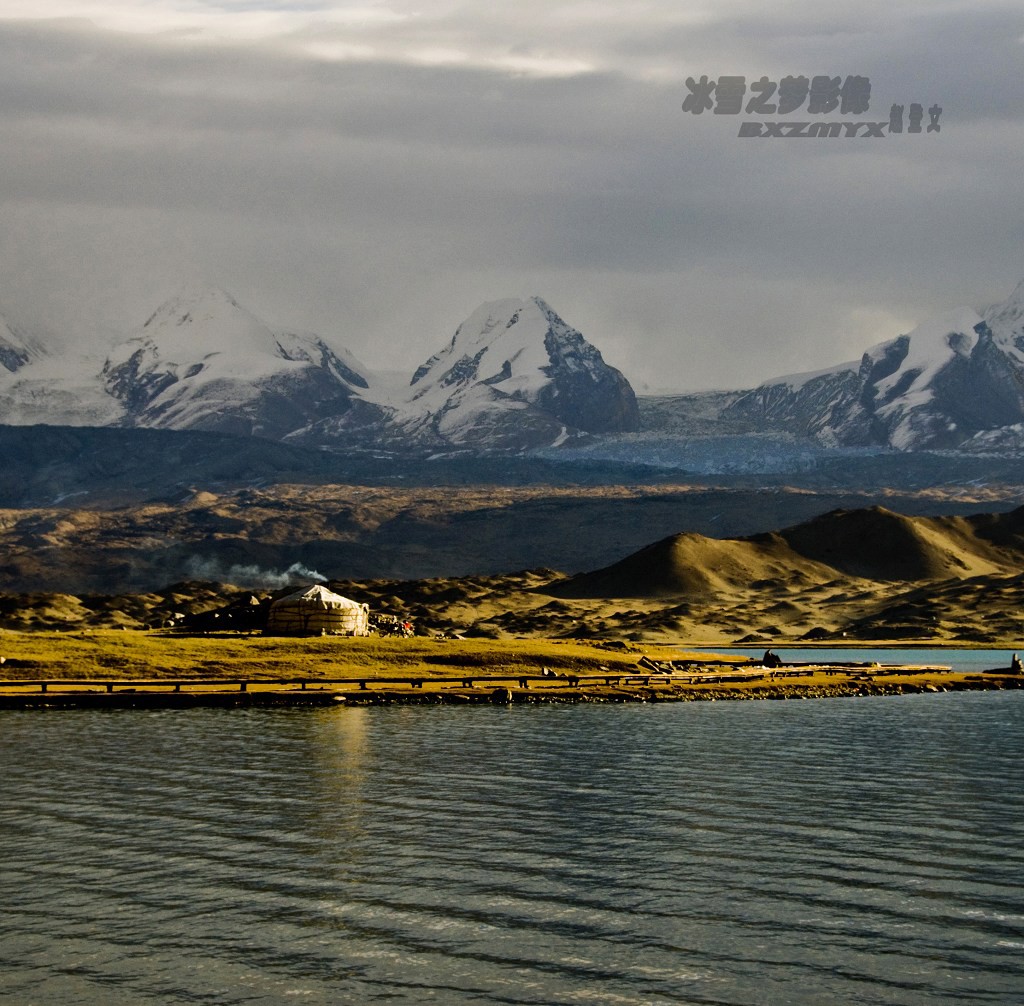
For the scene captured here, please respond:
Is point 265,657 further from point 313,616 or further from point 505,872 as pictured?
point 505,872

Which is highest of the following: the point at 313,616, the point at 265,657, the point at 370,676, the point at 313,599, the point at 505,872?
the point at 313,599

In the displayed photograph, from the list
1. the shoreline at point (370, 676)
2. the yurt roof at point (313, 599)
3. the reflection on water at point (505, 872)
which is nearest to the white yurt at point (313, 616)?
the yurt roof at point (313, 599)

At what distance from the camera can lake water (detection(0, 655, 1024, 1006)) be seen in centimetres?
3666

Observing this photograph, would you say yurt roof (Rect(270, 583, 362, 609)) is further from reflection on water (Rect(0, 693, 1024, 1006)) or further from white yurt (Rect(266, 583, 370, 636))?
reflection on water (Rect(0, 693, 1024, 1006))

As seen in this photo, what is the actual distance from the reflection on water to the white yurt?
67.6m

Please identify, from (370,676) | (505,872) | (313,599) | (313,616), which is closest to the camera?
(505,872)

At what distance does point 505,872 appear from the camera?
47312 millimetres

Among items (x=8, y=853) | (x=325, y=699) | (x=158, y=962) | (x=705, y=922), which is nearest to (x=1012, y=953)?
(x=705, y=922)

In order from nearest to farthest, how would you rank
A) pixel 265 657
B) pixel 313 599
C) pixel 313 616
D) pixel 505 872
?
pixel 505 872
pixel 265 657
pixel 313 616
pixel 313 599

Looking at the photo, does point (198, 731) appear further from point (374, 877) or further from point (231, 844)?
point (374, 877)

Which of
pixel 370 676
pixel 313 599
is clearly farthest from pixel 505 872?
pixel 313 599

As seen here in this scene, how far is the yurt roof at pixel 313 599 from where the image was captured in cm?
15238

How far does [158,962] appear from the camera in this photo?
37469 mm

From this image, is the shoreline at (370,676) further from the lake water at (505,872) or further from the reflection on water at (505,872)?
the reflection on water at (505,872)
